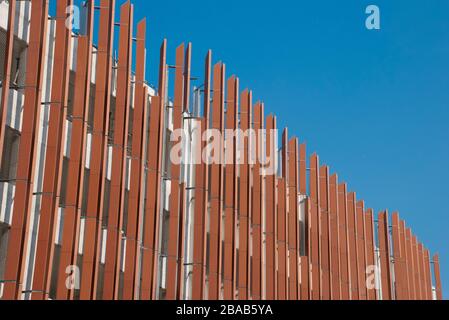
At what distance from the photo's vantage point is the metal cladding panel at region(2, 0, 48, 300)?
2859cm

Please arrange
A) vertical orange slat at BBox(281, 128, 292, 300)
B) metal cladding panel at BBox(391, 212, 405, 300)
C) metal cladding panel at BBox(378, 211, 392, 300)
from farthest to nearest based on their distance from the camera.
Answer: metal cladding panel at BBox(391, 212, 405, 300)
metal cladding panel at BBox(378, 211, 392, 300)
vertical orange slat at BBox(281, 128, 292, 300)

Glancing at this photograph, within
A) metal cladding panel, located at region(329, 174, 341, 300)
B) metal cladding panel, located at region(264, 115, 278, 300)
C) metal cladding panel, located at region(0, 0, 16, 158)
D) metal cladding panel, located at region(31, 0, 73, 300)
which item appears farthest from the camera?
metal cladding panel, located at region(329, 174, 341, 300)

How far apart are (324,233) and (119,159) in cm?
1656

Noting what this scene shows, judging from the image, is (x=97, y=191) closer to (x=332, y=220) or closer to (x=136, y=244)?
(x=136, y=244)

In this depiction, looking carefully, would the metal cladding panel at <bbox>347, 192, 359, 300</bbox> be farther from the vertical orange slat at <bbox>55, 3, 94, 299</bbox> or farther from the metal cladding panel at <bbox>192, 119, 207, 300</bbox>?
the vertical orange slat at <bbox>55, 3, 94, 299</bbox>

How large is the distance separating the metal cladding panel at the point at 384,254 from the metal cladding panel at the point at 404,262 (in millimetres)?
1410

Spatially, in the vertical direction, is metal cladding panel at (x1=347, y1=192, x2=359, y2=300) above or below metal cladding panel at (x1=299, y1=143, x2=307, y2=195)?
below

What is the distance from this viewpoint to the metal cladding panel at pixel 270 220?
134 feet

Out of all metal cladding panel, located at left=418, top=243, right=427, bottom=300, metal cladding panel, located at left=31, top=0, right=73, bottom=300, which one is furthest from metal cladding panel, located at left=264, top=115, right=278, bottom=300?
metal cladding panel, located at left=418, top=243, right=427, bottom=300

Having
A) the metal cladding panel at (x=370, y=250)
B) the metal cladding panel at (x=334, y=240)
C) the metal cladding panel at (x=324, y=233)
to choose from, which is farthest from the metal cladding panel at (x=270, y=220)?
the metal cladding panel at (x=370, y=250)

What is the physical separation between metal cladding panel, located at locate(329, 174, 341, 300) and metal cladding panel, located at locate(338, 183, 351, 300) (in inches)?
22.6

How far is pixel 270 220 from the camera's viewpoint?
42281 mm
